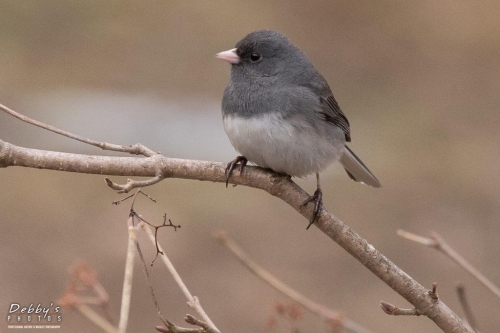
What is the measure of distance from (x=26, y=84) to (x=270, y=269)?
4301 mm

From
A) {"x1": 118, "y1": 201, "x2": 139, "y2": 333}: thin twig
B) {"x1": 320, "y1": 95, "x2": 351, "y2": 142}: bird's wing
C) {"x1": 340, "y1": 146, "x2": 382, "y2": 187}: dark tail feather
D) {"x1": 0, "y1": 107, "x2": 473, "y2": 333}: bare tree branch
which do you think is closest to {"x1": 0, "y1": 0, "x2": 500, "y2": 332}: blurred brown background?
{"x1": 340, "y1": 146, "x2": 382, "y2": 187}: dark tail feather

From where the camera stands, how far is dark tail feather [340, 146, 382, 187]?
3.72 m

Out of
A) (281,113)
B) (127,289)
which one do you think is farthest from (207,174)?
(127,289)

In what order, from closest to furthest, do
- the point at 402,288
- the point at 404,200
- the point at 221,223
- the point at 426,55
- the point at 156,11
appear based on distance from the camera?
the point at 402,288 < the point at 221,223 < the point at 404,200 < the point at 426,55 < the point at 156,11

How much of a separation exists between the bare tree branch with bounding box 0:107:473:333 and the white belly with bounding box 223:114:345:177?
0.34 metres

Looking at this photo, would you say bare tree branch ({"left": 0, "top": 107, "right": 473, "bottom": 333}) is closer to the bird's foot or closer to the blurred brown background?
the bird's foot

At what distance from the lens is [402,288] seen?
90.3 inches

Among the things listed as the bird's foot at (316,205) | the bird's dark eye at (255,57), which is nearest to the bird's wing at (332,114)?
the bird's dark eye at (255,57)

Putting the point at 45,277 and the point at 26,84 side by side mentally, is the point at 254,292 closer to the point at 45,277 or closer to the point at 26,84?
the point at 45,277

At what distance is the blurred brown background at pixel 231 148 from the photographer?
5.29 m

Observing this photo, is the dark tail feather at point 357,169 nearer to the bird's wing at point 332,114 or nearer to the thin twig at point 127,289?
the bird's wing at point 332,114

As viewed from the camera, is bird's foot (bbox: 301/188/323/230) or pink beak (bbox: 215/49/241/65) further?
pink beak (bbox: 215/49/241/65)

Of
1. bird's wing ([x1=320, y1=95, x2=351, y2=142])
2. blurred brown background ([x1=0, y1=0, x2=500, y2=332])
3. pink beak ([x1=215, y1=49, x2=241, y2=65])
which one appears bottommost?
blurred brown background ([x1=0, y1=0, x2=500, y2=332])

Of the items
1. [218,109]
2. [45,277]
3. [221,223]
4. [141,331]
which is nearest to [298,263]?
[221,223]
